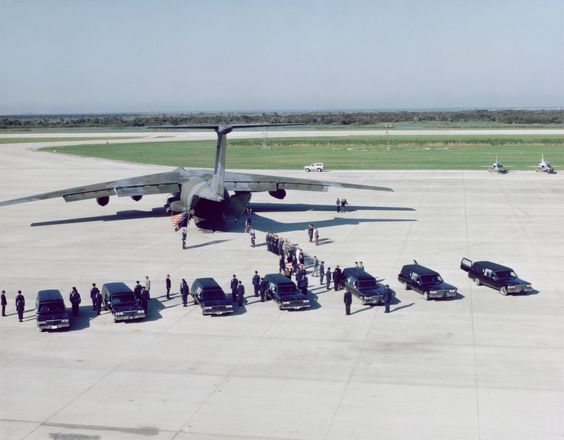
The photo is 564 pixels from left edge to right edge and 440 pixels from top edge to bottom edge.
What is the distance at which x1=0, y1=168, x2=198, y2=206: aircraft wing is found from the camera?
49.5 meters

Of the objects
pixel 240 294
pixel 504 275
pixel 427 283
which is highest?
pixel 504 275

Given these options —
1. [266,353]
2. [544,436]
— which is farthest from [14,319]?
[544,436]

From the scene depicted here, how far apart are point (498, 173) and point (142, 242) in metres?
52.3

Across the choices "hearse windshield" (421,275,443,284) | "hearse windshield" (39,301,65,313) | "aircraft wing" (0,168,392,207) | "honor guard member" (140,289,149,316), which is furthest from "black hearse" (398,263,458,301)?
"aircraft wing" (0,168,392,207)

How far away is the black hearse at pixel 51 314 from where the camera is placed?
26.9m

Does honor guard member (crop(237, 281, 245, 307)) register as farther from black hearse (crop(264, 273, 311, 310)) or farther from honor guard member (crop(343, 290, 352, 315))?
honor guard member (crop(343, 290, 352, 315))

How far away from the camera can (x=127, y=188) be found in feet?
169

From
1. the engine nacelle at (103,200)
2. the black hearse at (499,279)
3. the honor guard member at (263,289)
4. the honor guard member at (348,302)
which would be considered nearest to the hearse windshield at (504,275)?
the black hearse at (499,279)

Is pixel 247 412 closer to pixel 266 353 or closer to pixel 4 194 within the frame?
pixel 266 353

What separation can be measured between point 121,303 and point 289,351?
26.9 feet

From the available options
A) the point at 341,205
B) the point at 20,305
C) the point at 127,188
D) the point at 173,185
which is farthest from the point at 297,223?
the point at 20,305

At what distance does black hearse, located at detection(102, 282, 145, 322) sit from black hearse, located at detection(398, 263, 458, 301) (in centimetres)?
1259

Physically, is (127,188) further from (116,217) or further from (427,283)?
(427,283)

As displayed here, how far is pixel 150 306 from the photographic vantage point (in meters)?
30.6
